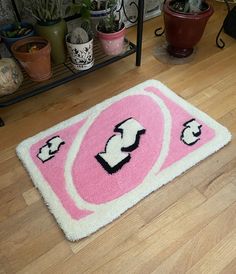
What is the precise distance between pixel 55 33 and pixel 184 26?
24.9 inches

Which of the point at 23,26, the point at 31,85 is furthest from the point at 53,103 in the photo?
the point at 23,26

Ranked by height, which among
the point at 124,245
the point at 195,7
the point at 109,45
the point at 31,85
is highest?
the point at 195,7

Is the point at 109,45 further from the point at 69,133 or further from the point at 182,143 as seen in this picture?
the point at 182,143

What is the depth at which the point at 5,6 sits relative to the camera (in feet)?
4.27

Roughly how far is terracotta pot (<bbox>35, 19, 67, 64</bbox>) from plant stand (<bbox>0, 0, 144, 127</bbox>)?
0.10 metres

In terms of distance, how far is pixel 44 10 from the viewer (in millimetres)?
1205

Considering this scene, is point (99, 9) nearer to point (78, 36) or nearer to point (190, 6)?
point (78, 36)

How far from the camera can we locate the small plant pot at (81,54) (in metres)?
1.26

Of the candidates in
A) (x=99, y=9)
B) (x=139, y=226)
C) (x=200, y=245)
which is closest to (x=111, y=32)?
(x=99, y=9)

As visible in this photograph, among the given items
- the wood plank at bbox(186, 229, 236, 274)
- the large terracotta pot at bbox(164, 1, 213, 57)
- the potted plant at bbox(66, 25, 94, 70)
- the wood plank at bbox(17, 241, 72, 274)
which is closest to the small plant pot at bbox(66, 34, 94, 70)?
the potted plant at bbox(66, 25, 94, 70)

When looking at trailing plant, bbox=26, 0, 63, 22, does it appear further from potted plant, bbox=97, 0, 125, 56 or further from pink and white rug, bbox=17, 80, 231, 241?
pink and white rug, bbox=17, 80, 231, 241

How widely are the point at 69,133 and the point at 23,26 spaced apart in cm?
54

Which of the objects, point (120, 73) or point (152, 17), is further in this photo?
point (152, 17)

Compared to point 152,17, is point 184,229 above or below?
below
